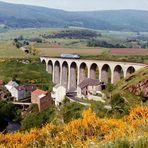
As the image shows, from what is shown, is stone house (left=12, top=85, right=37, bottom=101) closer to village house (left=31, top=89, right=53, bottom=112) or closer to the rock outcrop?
village house (left=31, top=89, right=53, bottom=112)

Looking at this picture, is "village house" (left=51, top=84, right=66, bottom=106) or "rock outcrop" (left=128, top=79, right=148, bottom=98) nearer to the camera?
"rock outcrop" (left=128, top=79, right=148, bottom=98)

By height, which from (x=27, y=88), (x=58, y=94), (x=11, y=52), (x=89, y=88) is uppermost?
(x=89, y=88)

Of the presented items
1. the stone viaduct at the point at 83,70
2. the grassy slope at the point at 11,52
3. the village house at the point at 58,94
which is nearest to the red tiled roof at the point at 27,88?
the stone viaduct at the point at 83,70

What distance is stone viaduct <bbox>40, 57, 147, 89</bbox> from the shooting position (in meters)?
89.6

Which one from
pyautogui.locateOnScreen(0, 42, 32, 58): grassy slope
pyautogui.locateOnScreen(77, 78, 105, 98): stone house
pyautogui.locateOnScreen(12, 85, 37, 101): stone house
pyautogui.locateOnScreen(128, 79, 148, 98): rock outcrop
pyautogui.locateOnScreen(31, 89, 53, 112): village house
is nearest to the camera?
pyautogui.locateOnScreen(128, 79, 148, 98): rock outcrop

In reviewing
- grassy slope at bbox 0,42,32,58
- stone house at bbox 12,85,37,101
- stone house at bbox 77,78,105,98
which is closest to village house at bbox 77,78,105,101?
stone house at bbox 77,78,105,98

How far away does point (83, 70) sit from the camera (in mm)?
105625

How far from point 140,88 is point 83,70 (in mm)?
45553

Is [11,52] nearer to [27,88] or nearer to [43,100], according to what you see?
[27,88]

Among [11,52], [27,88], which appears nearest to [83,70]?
[27,88]

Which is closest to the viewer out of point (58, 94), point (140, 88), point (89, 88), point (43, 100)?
point (140, 88)

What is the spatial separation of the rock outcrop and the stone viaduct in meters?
22.3

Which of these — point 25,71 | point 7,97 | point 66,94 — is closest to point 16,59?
point 25,71

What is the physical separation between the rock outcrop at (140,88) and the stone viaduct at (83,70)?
22.3 meters
